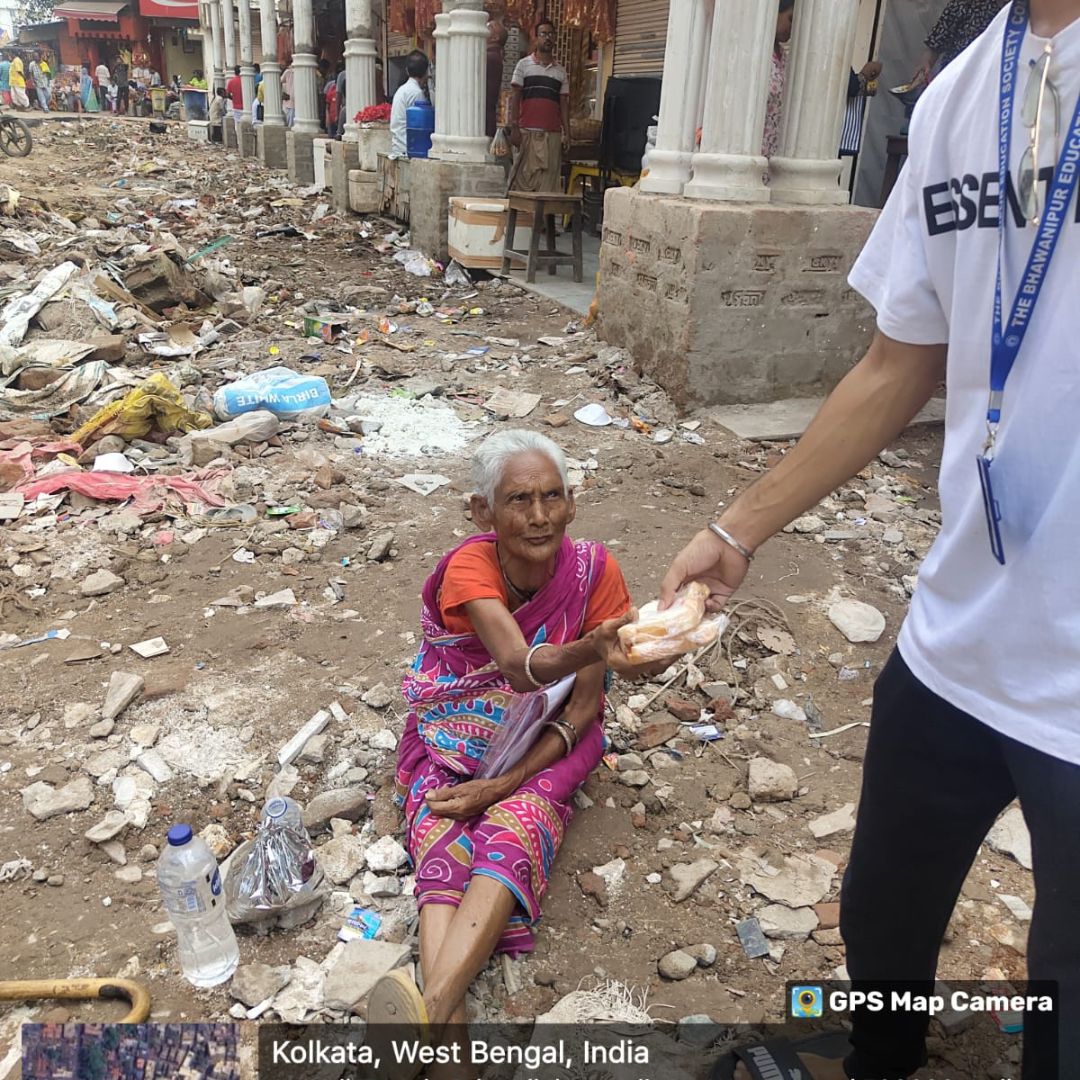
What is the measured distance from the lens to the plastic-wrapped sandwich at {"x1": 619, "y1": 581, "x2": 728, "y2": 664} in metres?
1.56

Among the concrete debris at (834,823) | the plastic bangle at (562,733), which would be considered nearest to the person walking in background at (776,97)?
the concrete debris at (834,823)

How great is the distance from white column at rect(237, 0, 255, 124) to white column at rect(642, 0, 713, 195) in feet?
69.0

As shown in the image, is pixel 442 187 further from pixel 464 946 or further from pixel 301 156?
pixel 301 156

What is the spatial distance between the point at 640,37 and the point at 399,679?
1059cm

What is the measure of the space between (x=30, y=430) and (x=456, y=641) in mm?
4340

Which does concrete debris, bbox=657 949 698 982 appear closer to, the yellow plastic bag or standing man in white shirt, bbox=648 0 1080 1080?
standing man in white shirt, bbox=648 0 1080 1080

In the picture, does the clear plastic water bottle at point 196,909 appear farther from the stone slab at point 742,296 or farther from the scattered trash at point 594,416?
the stone slab at point 742,296

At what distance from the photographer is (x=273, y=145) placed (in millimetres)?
20391

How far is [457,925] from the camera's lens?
198 cm

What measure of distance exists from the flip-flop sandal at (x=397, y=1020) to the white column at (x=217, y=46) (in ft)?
107

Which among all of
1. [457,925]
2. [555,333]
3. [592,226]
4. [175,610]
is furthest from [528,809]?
[592,226]

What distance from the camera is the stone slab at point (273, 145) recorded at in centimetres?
2030

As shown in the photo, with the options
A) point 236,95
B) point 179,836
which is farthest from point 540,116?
point 236,95

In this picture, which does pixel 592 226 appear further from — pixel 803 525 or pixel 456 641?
pixel 456 641
